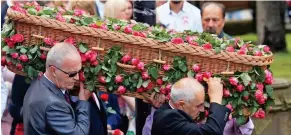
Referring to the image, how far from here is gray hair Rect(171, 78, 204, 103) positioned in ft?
21.0

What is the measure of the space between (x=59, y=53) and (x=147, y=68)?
0.78 m

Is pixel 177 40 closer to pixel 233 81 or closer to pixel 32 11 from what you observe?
pixel 233 81

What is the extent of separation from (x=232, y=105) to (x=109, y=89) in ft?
3.17

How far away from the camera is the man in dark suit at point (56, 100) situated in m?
6.45

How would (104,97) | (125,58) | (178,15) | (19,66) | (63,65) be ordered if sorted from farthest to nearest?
1. (178,15)
2. (104,97)
3. (19,66)
4. (125,58)
5. (63,65)

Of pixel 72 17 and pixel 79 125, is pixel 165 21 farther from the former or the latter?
pixel 79 125

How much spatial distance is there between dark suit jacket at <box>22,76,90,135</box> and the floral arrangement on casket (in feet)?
1.52

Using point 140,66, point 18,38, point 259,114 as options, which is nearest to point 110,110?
point 18,38

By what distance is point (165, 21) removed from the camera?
37.4ft

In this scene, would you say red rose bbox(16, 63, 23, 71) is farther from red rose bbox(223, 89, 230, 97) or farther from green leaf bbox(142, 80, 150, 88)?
red rose bbox(223, 89, 230, 97)

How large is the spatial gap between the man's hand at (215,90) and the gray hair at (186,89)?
0.26 m

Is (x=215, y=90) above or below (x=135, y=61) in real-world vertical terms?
below

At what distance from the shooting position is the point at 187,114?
6.48 metres

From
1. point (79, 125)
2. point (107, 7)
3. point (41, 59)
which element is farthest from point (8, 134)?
point (79, 125)
